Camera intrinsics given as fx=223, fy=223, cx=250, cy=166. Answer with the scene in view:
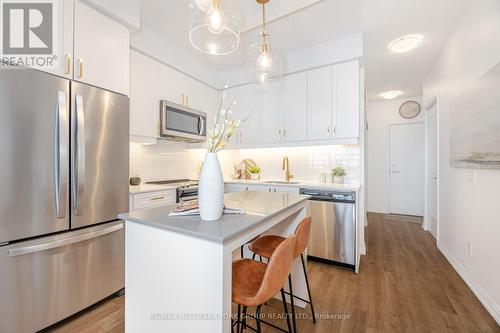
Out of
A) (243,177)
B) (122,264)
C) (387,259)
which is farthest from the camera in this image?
(243,177)

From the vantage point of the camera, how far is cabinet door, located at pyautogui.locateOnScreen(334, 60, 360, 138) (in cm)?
281

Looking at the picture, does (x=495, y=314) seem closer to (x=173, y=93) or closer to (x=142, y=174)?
(x=142, y=174)

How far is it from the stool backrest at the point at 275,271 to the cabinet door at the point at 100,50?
197 centimetres

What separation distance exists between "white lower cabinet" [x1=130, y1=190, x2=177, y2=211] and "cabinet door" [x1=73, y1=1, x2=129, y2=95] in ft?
3.33

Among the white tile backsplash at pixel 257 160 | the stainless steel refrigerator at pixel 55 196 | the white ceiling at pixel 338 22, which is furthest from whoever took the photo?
the white tile backsplash at pixel 257 160

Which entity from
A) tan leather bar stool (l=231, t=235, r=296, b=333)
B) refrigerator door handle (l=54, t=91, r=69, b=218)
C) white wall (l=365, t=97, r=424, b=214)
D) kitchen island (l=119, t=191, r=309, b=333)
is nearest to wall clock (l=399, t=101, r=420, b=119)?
white wall (l=365, t=97, r=424, b=214)

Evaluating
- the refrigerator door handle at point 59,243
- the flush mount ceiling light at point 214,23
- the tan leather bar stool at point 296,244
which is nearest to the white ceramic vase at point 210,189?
the tan leather bar stool at point 296,244

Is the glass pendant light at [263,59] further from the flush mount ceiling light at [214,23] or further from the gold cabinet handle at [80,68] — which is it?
the gold cabinet handle at [80,68]

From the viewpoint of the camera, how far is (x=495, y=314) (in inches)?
67.4

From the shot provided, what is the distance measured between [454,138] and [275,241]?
2383 mm

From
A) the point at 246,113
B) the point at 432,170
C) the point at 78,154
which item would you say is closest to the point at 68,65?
the point at 78,154

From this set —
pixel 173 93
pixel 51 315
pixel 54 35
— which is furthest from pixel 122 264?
pixel 173 93

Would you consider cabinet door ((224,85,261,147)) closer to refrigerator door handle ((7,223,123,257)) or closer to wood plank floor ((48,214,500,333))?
wood plank floor ((48,214,500,333))

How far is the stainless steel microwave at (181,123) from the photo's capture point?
277 cm
